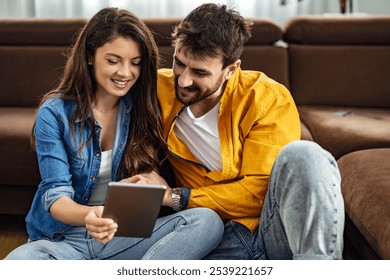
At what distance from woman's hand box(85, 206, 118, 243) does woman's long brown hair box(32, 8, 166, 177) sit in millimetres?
251

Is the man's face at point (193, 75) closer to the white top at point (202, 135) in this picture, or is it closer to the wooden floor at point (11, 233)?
the white top at point (202, 135)

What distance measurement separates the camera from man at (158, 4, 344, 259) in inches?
54.7

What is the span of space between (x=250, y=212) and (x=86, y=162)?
0.44 m

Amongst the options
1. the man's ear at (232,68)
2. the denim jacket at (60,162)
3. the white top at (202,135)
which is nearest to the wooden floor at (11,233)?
the denim jacket at (60,162)

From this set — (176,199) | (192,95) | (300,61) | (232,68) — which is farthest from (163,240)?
(300,61)

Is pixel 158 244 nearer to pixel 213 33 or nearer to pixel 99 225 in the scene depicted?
pixel 99 225

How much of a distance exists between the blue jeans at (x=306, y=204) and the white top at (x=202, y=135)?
9.3 inches

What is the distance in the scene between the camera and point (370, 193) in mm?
1503

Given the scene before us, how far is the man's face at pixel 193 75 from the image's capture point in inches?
58.7

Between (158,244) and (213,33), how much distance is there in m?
0.55

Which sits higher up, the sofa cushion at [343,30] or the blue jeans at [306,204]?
the sofa cushion at [343,30]

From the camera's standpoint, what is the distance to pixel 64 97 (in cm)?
146
